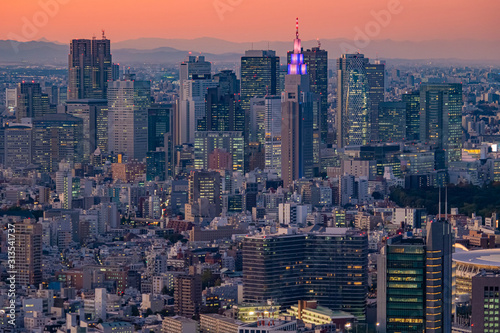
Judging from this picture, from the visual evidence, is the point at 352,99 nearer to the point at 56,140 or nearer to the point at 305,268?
the point at 56,140

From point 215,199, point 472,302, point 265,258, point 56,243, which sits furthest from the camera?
point 215,199

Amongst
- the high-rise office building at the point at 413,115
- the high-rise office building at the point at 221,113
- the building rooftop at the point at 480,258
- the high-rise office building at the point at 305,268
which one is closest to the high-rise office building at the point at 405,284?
the building rooftop at the point at 480,258

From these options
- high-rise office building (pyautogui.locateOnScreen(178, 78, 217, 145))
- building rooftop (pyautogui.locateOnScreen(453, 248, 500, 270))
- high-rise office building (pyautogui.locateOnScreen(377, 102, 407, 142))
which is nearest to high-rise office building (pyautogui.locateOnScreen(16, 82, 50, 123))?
high-rise office building (pyautogui.locateOnScreen(178, 78, 217, 145))

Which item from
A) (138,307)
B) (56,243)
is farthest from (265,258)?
(56,243)

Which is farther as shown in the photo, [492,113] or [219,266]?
[492,113]

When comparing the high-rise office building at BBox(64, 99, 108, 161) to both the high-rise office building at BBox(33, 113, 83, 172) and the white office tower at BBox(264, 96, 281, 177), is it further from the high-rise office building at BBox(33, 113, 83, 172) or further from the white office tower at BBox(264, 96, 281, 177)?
the white office tower at BBox(264, 96, 281, 177)

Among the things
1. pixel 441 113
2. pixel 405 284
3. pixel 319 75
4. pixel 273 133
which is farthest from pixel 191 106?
pixel 405 284

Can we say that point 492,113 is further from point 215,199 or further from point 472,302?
point 472,302
